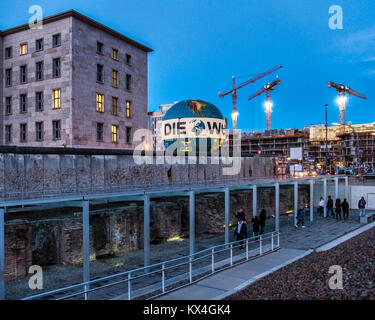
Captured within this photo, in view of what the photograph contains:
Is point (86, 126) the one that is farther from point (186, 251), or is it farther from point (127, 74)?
point (186, 251)

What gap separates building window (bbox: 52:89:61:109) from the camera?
26156 millimetres

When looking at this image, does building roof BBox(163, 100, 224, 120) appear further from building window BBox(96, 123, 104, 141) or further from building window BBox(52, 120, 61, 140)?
building window BBox(52, 120, 61, 140)

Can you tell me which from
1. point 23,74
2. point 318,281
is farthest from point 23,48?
point 318,281

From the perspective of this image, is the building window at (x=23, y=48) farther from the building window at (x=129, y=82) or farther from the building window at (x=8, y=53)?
the building window at (x=129, y=82)

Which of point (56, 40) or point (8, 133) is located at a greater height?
point (56, 40)

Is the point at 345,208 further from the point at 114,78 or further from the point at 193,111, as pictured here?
the point at 114,78

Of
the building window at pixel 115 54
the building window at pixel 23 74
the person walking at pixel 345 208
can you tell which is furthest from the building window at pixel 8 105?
the person walking at pixel 345 208

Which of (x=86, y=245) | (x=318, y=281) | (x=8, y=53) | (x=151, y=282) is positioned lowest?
(x=151, y=282)

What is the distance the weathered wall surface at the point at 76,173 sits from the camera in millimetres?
16344

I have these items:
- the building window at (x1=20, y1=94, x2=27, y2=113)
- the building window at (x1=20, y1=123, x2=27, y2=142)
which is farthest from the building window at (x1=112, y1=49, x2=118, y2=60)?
the building window at (x1=20, y1=123, x2=27, y2=142)

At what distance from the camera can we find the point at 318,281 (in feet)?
34.0

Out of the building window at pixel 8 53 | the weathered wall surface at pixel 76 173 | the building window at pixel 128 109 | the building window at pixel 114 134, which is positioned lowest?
the weathered wall surface at pixel 76 173

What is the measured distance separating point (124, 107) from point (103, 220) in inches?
602

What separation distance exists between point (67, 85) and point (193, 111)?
13850 millimetres
